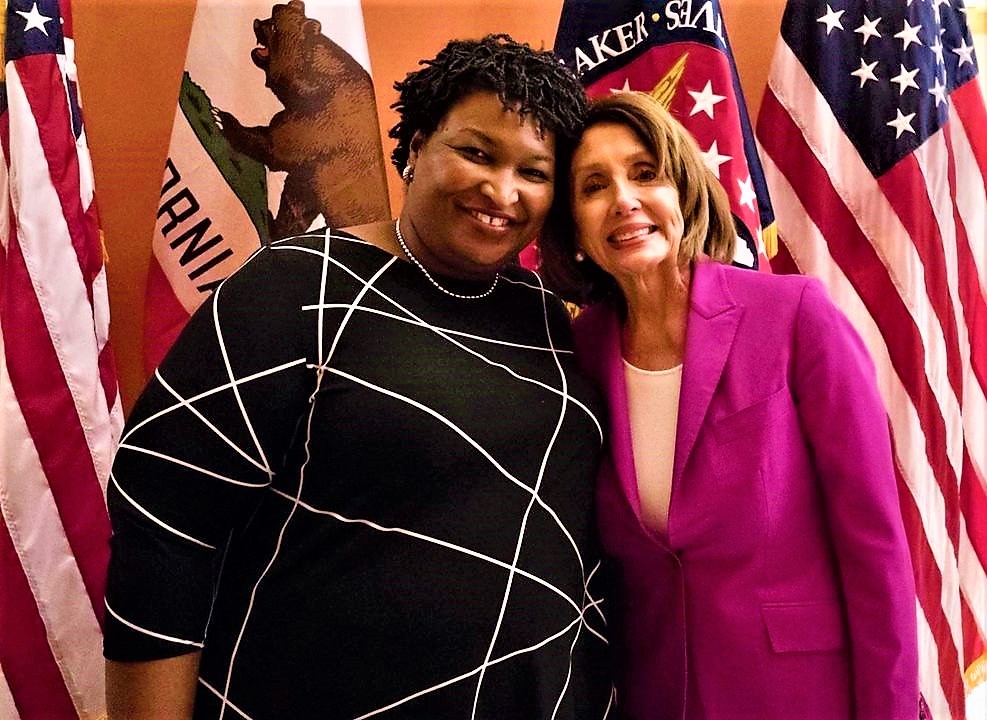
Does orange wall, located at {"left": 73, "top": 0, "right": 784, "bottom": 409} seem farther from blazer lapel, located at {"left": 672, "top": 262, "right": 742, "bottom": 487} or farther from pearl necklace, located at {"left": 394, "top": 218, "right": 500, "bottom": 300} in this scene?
blazer lapel, located at {"left": 672, "top": 262, "right": 742, "bottom": 487}

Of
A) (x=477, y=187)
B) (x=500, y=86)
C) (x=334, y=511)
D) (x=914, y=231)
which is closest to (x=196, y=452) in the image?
(x=334, y=511)

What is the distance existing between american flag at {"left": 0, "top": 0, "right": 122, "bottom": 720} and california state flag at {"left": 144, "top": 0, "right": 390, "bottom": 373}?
156 millimetres

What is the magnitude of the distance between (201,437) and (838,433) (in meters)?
0.81

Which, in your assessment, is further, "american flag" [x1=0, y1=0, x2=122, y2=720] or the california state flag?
the california state flag

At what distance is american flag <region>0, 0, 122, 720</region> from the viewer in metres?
1.39

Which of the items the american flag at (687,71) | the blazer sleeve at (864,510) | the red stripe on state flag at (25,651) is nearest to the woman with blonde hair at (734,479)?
the blazer sleeve at (864,510)

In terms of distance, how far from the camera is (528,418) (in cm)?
99

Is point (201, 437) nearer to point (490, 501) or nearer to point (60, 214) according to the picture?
point (490, 501)

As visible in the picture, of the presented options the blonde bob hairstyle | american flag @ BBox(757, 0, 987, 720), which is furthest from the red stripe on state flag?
american flag @ BBox(757, 0, 987, 720)

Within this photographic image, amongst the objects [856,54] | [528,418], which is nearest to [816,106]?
[856,54]

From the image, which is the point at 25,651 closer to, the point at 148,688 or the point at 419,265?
the point at 148,688

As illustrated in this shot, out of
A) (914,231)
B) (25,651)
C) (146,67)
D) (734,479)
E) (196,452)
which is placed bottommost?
(25,651)

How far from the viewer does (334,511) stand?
917 millimetres

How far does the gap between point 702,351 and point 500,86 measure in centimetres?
46
